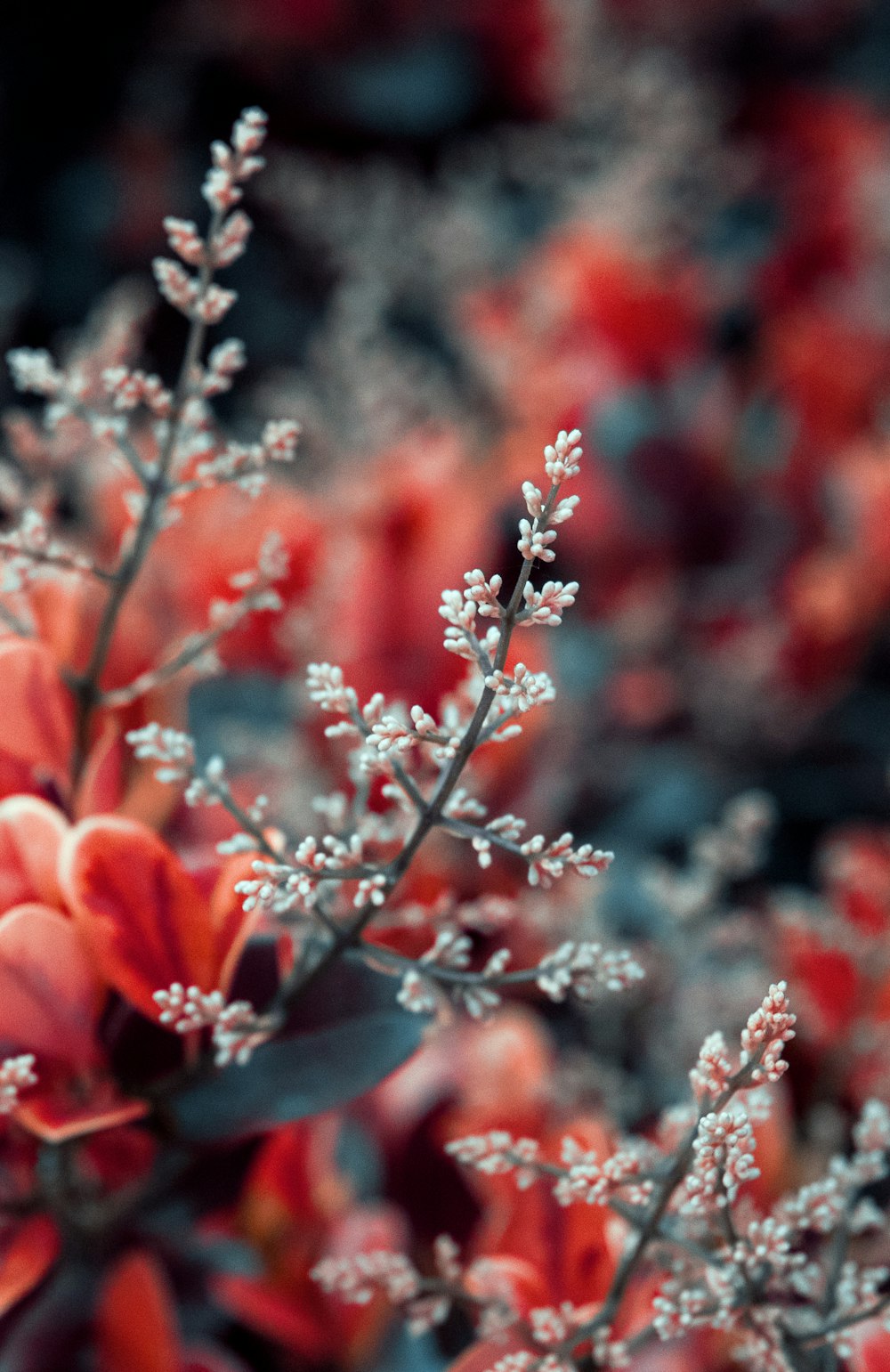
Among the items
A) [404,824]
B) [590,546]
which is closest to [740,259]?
[590,546]

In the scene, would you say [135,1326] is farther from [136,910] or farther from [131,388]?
[131,388]

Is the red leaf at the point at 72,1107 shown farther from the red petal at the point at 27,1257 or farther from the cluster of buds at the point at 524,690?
the cluster of buds at the point at 524,690

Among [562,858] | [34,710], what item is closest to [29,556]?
[34,710]

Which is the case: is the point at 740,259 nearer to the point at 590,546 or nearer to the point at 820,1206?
the point at 590,546

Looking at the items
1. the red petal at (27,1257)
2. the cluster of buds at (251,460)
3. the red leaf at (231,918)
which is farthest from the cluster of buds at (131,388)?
the red petal at (27,1257)

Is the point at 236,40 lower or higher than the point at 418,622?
higher

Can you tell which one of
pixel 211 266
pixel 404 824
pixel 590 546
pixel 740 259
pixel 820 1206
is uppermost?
pixel 740 259

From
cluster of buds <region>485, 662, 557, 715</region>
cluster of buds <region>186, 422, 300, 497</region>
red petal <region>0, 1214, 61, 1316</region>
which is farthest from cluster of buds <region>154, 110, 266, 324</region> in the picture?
red petal <region>0, 1214, 61, 1316</region>
